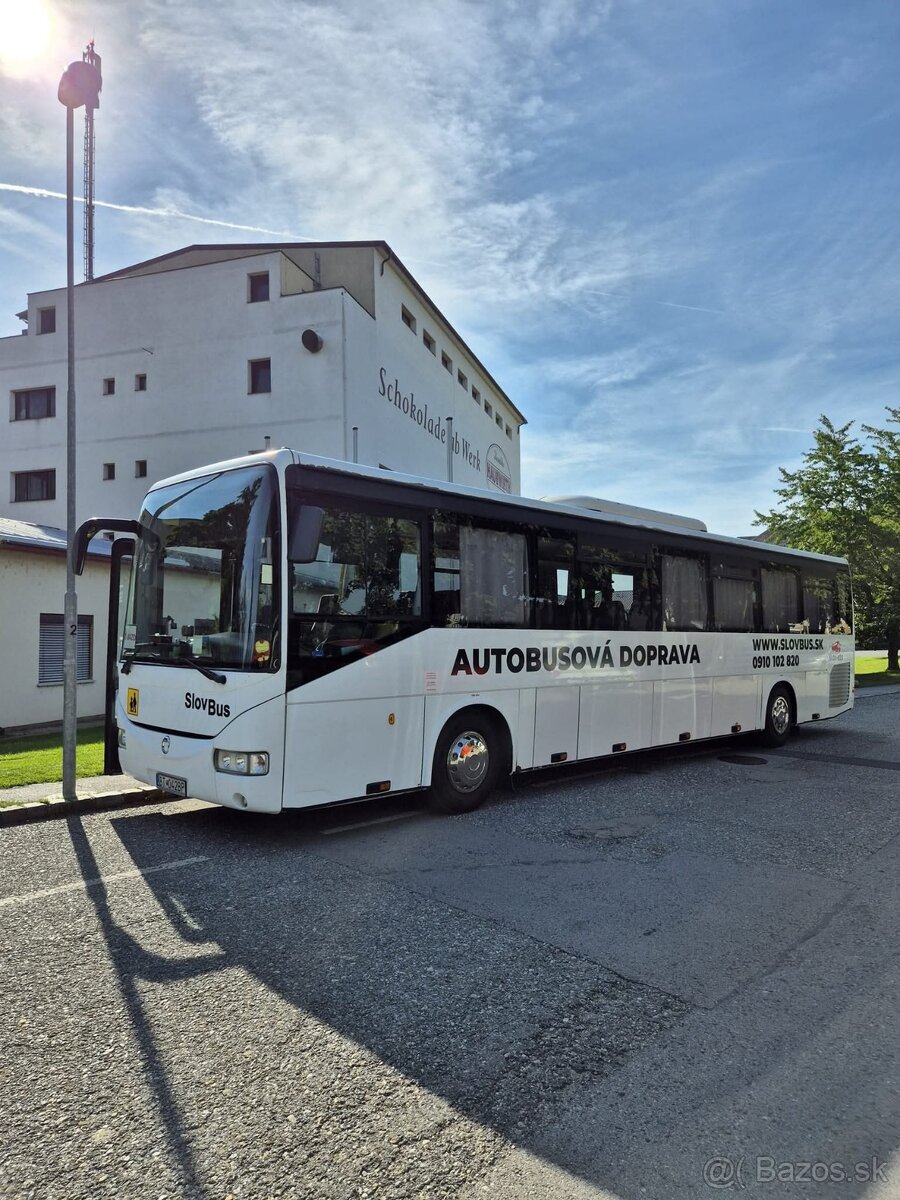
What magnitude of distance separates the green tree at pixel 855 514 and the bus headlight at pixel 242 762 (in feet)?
97.8

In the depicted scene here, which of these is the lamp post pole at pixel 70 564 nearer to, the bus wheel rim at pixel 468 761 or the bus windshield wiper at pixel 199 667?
the bus windshield wiper at pixel 199 667

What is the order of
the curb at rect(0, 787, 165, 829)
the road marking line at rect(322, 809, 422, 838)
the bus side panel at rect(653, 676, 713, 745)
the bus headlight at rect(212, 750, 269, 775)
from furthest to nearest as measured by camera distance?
the bus side panel at rect(653, 676, 713, 745) < the curb at rect(0, 787, 165, 829) < the road marking line at rect(322, 809, 422, 838) < the bus headlight at rect(212, 750, 269, 775)

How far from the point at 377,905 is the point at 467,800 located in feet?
9.29

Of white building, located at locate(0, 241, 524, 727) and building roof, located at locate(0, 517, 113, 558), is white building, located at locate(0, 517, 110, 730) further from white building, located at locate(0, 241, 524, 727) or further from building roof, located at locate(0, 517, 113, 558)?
white building, located at locate(0, 241, 524, 727)

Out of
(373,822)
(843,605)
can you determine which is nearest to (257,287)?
(843,605)

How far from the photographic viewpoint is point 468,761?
7.89 metres

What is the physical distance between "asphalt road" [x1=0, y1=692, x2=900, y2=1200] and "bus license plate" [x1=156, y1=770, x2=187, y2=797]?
0.46 m

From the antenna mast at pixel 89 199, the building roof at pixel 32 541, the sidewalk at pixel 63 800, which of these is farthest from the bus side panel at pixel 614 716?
the antenna mast at pixel 89 199

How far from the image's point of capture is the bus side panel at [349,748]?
20.6 feet

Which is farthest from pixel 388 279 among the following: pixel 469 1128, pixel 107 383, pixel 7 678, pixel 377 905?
pixel 469 1128

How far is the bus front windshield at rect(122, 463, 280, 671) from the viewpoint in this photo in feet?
20.8

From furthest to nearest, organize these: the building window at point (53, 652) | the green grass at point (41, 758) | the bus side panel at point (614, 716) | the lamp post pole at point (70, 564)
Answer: the building window at point (53, 652) → the bus side panel at point (614, 716) → the green grass at point (41, 758) → the lamp post pole at point (70, 564)

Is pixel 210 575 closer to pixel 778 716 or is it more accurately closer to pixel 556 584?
pixel 556 584

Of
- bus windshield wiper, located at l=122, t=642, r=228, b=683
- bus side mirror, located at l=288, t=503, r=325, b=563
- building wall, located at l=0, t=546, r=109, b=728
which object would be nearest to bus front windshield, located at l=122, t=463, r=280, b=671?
bus windshield wiper, located at l=122, t=642, r=228, b=683
